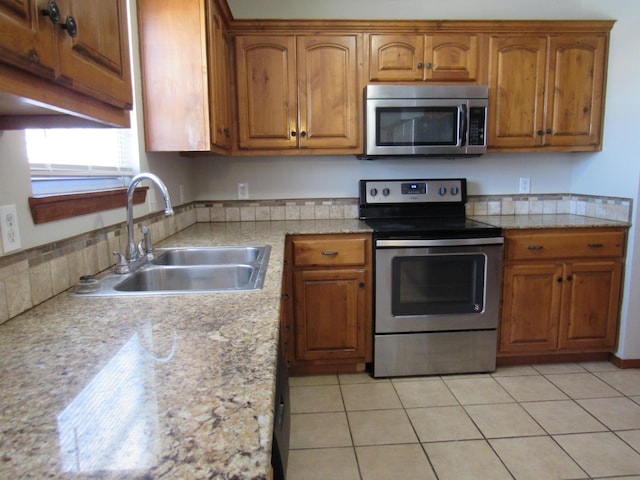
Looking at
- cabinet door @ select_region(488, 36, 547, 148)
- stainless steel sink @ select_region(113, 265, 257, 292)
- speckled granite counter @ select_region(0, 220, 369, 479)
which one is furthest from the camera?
cabinet door @ select_region(488, 36, 547, 148)

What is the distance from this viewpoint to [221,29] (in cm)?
229

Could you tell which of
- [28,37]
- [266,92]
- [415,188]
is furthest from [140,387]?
[415,188]

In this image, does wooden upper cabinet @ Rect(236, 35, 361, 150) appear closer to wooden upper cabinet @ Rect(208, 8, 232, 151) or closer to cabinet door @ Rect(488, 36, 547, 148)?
wooden upper cabinet @ Rect(208, 8, 232, 151)

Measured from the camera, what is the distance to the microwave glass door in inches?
100.0

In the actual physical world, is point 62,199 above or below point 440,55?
below

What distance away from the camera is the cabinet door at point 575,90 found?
103 inches

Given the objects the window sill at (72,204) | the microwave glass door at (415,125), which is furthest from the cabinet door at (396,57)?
the window sill at (72,204)

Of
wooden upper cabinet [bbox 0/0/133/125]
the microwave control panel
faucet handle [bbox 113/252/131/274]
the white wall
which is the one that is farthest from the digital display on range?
wooden upper cabinet [bbox 0/0/133/125]

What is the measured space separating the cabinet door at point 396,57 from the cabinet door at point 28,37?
7.10 feet

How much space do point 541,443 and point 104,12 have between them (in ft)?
7.27

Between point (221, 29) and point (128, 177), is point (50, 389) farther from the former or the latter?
point (221, 29)

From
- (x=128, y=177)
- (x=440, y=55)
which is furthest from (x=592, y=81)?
(x=128, y=177)

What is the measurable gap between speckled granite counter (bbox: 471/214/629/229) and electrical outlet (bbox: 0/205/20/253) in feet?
7.56

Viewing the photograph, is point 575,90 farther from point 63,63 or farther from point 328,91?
point 63,63
